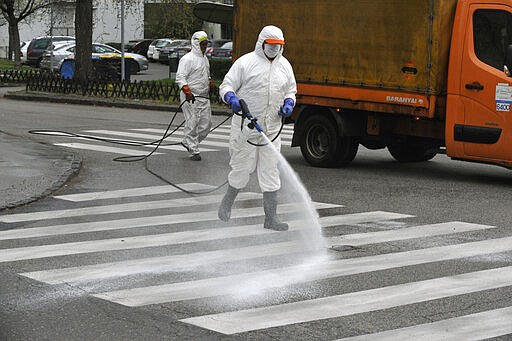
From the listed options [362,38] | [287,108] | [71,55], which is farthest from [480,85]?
[71,55]

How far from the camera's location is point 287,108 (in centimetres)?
1071

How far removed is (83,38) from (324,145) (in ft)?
60.2

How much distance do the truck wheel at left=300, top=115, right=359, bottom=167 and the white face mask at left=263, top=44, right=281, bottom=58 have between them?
220 inches

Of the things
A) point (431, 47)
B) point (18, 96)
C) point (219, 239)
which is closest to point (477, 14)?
point (431, 47)

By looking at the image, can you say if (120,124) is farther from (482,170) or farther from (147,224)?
(147,224)

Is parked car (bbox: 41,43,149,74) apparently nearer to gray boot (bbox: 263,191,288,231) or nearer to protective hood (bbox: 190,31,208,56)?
protective hood (bbox: 190,31,208,56)

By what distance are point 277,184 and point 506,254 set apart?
2.39 meters

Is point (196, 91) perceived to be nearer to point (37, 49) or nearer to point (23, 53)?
point (37, 49)

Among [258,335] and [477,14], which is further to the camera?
[477,14]

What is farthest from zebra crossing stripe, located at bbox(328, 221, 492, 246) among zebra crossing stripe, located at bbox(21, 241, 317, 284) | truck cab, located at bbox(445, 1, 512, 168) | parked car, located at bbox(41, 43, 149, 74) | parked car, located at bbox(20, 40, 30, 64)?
parked car, located at bbox(20, 40, 30, 64)

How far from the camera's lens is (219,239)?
10.3 meters

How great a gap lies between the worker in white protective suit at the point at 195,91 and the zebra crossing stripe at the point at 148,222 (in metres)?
4.92

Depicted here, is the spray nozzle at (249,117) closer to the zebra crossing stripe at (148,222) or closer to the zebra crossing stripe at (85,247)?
the zebra crossing stripe at (148,222)

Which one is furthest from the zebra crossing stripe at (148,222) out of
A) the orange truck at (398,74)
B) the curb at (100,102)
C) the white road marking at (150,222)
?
the curb at (100,102)
